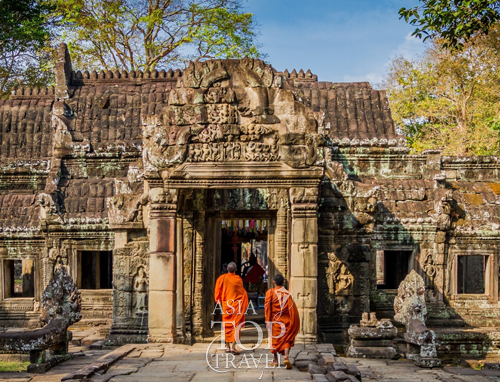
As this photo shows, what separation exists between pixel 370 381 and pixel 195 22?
1933 centimetres

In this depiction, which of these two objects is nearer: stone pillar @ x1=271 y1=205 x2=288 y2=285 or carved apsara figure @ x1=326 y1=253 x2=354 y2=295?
carved apsara figure @ x1=326 y1=253 x2=354 y2=295

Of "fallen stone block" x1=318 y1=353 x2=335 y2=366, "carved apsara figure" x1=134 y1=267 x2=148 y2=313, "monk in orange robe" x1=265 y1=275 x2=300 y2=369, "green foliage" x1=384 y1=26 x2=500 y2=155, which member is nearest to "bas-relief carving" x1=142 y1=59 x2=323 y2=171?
"monk in orange robe" x1=265 y1=275 x2=300 y2=369

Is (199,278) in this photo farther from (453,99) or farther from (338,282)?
(453,99)

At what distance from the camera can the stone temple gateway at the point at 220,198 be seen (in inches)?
399

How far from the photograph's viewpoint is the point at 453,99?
933 inches

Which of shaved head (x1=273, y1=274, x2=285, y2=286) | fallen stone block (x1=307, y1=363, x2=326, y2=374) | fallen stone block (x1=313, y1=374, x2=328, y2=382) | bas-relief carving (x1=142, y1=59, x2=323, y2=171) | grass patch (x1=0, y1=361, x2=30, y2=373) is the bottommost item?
grass patch (x1=0, y1=361, x2=30, y2=373)

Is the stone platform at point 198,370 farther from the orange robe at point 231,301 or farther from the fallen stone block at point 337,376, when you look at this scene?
the orange robe at point 231,301

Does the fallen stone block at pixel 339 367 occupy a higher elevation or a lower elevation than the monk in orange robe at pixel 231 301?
lower

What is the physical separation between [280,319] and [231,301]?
989 mm

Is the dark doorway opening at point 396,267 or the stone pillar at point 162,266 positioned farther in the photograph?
the dark doorway opening at point 396,267

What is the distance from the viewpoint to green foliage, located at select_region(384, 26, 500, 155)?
22.3 m

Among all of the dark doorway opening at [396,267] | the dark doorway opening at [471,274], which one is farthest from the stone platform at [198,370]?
the dark doorway opening at [471,274]

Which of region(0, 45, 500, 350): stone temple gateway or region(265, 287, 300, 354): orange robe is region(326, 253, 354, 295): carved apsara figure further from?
region(265, 287, 300, 354): orange robe

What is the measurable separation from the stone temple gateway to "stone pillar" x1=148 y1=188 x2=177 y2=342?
2cm
